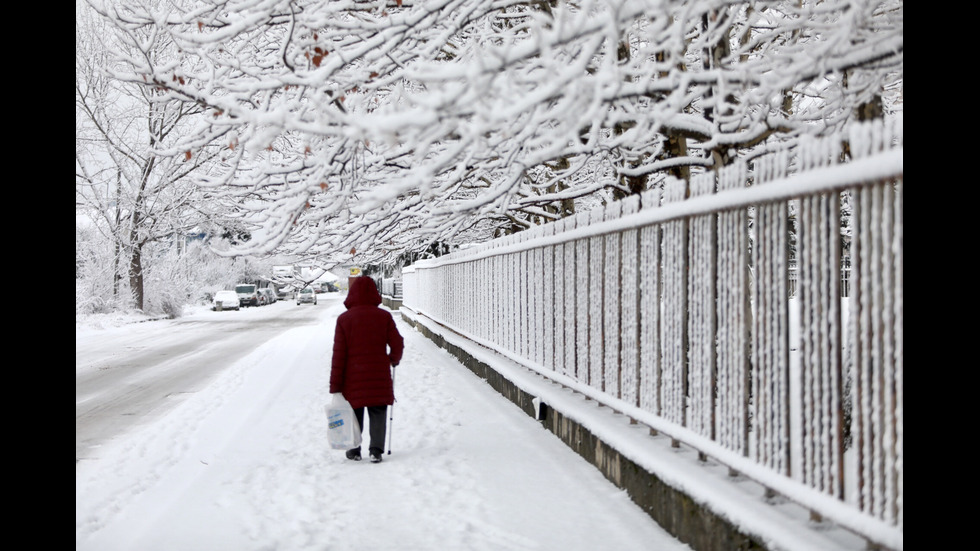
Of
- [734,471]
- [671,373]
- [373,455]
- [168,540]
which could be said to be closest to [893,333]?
[734,471]

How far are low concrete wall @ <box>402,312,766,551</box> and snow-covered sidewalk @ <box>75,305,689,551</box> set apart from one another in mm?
85

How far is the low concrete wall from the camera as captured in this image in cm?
392

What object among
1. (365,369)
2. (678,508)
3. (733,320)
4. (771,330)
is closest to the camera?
(771,330)

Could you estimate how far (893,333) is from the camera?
9.57 ft

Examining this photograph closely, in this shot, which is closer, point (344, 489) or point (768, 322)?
point (768, 322)

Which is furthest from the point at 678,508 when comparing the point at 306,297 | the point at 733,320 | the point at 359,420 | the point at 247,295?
the point at 306,297

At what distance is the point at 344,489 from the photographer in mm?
5637

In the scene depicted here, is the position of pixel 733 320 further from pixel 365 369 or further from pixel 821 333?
pixel 365 369

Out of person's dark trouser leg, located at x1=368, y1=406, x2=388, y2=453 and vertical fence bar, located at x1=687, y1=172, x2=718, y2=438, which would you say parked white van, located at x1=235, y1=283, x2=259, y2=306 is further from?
vertical fence bar, located at x1=687, y1=172, x2=718, y2=438

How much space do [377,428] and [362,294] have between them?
3.97 feet

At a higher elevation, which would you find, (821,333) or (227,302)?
(821,333)

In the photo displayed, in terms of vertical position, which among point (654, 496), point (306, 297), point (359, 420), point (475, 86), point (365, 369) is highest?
point (475, 86)
